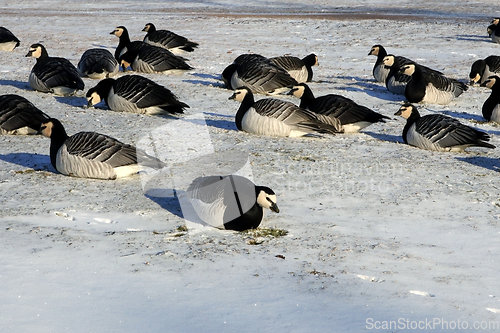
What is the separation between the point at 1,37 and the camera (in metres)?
15.5

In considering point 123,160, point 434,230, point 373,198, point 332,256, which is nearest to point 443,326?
point 332,256

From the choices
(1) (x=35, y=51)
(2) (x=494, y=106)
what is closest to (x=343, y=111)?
(2) (x=494, y=106)

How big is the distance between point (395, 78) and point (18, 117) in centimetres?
763

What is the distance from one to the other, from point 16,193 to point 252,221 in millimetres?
2736

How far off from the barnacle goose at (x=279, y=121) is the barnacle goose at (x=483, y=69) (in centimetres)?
544

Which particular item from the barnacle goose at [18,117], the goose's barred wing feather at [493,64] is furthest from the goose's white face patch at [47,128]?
the goose's barred wing feather at [493,64]

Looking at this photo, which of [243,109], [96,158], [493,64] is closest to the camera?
[96,158]

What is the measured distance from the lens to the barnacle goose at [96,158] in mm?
7062

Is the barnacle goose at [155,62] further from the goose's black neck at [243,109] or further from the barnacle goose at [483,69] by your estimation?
the barnacle goose at [483,69]

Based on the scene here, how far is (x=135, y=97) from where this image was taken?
10148 millimetres

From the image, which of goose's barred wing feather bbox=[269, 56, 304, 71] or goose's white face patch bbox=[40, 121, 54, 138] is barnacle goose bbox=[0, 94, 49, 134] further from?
goose's barred wing feather bbox=[269, 56, 304, 71]

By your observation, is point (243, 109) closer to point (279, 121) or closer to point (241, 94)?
point (241, 94)

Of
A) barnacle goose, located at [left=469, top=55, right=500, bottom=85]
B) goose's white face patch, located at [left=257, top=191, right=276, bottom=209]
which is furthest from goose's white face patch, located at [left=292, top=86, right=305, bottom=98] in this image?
barnacle goose, located at [left=469, top=55, right=500, bottom=85]

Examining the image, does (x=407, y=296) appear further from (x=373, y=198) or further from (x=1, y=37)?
(x=1, y=37)
